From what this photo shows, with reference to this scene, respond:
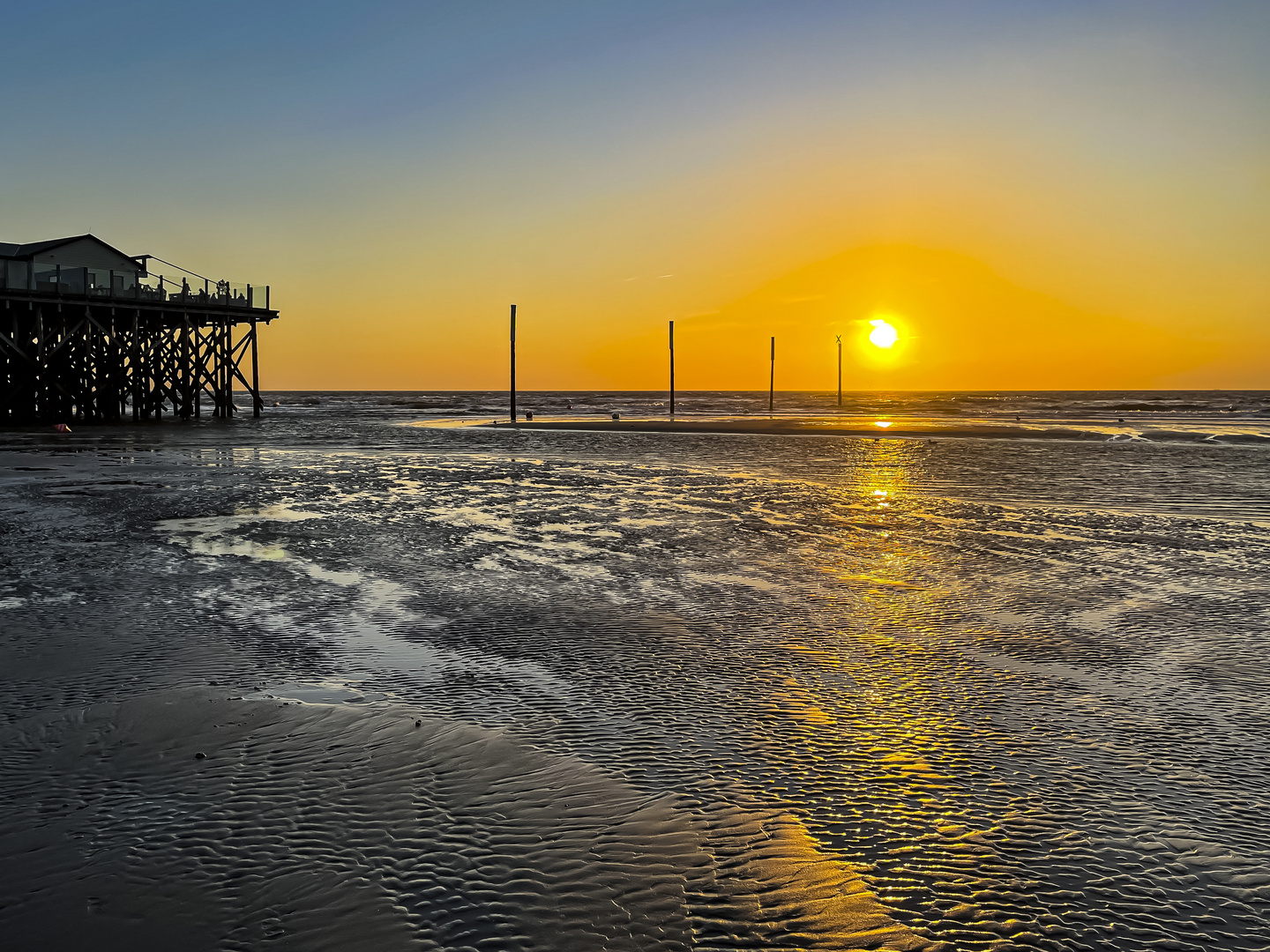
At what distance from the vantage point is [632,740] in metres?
4.73

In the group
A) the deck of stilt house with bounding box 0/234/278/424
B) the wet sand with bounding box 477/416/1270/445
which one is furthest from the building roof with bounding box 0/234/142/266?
the wet sand with bounding box 477/416/1270/445

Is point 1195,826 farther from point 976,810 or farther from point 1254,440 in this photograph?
point 1254,440

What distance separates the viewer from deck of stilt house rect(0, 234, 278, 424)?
3672 cm

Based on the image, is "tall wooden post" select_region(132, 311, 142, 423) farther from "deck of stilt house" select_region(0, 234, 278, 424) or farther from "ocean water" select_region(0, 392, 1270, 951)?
"ocean water" select_region(0, 392, 1270, 951)

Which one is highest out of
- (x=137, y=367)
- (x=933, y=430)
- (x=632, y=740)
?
(x=137, y=367)

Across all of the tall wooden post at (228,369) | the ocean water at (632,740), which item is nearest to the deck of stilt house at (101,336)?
the tall wooden post at (228,369)

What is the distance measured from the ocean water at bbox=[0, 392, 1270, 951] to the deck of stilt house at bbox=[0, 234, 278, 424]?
3078 cm

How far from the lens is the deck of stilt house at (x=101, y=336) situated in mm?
36719

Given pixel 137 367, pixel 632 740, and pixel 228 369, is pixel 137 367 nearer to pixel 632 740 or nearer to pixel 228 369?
pixel 228 369

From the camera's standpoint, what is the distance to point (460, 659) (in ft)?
20.5

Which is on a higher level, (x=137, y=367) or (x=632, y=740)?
(x=137, y=367)

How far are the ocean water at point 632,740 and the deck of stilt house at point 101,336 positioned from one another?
30.8 meters

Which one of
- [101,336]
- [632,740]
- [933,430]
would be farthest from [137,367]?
[632,740]

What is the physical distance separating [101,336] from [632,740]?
47952mm
